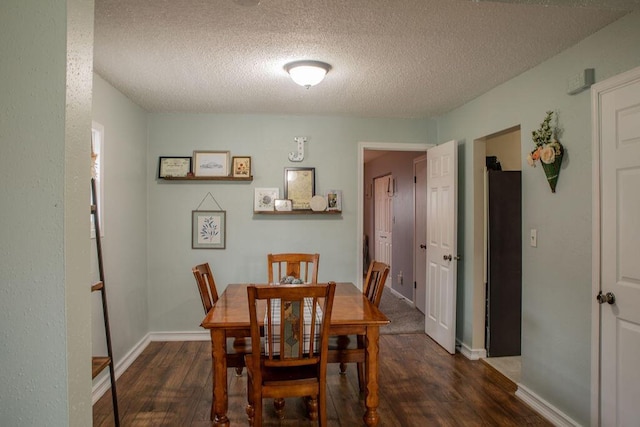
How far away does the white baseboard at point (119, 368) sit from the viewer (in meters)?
2.82

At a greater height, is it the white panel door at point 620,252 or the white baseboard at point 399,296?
the white panel door at point 620,252

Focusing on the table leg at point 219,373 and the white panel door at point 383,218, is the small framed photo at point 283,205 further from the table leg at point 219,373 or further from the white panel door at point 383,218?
the white panel door at point 383,218

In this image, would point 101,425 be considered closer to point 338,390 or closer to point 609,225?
point 338,390

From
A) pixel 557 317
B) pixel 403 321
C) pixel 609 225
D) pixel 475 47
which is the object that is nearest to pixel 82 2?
pixel 475 47

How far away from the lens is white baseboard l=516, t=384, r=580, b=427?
2.40 m

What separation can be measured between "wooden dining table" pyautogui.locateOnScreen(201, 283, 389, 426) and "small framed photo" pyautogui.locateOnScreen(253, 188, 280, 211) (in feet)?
5.55

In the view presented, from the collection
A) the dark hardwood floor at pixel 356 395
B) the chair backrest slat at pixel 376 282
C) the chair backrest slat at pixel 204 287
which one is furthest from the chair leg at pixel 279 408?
the chair backrest slat at pixel 376 282

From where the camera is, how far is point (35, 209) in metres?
1.08

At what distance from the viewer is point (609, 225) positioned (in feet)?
6.88

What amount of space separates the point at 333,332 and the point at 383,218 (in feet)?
16.5

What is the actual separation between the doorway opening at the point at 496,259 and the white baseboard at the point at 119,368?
10.3 feet

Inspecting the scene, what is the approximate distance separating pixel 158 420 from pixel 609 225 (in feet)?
9.60

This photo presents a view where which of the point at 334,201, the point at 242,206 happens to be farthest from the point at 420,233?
the point at 242,206

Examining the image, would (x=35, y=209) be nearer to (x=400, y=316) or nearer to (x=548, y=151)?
(x=548, y=151)
